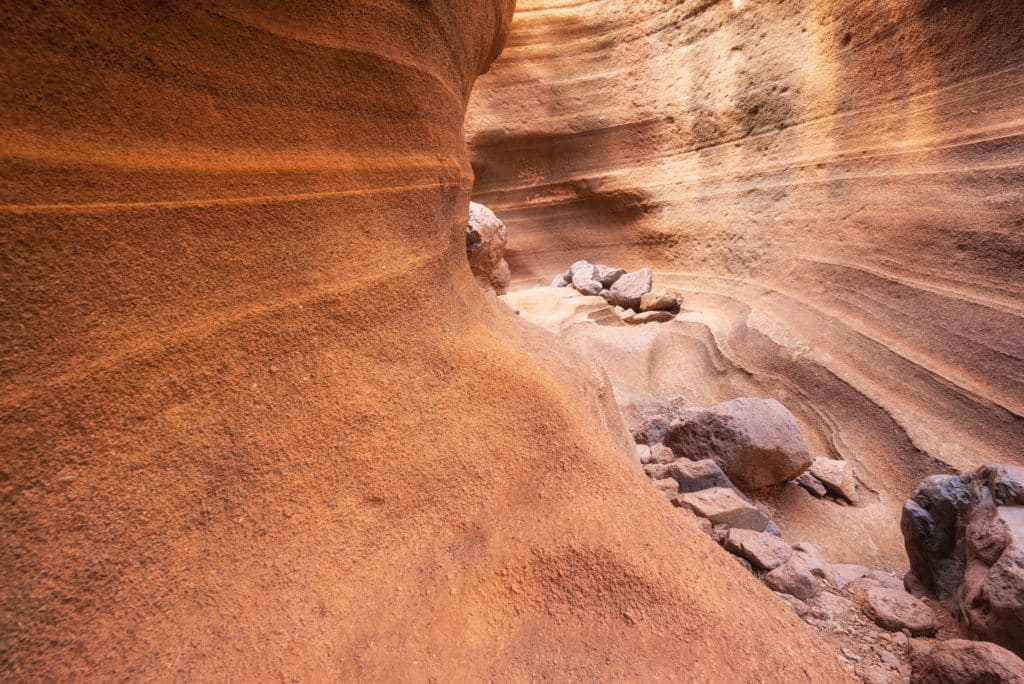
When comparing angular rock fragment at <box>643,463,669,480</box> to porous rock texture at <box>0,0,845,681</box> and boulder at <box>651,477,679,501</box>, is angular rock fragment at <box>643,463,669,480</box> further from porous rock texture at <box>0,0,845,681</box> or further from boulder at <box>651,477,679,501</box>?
porous rock texture at <box>0,0,845,681</box>

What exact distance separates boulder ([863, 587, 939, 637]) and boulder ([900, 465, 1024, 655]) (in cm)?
9

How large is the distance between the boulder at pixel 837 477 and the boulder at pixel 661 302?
2.21 meters

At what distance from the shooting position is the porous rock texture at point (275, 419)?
64 centimetres

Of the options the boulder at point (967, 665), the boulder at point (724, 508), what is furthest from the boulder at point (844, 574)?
the boulder at point (967, 665)

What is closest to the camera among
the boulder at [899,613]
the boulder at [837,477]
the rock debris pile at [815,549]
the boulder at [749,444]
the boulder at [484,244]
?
the rock debris pile at [815,549]

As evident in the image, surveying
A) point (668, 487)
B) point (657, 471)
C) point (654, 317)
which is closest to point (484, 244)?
point (654, 317)

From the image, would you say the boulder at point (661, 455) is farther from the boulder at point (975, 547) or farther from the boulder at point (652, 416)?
the boulder at point (975, 547)

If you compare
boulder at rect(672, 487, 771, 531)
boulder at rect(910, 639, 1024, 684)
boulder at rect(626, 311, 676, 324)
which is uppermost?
boulder at rect(910, 639, 1024, 684)

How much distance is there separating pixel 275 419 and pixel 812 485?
2.62 metres

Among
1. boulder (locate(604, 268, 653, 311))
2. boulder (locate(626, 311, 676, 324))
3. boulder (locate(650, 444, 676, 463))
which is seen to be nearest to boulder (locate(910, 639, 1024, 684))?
boulder (locate(650, 444, 676, 463))

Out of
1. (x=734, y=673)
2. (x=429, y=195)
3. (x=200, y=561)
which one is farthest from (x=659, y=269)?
(x=200, y=561)

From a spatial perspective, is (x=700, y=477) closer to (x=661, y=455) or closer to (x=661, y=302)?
(x=661, y=455)

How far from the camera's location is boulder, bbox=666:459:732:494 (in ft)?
6.66

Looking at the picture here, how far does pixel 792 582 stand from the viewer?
153 centimetres
